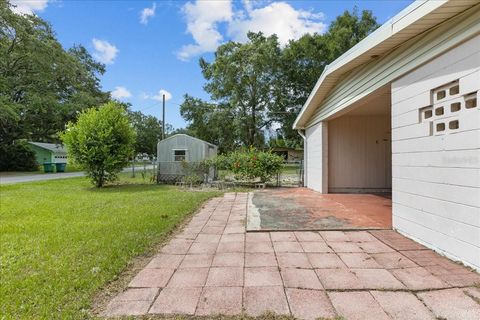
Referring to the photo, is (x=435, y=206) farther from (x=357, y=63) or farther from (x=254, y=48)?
(x=254, y=48)

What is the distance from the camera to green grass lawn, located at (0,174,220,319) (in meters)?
2.56

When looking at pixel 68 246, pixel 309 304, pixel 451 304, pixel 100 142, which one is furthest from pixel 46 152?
pixel 451 304

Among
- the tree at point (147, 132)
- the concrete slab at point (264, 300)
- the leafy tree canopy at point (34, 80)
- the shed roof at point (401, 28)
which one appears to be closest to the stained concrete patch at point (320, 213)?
the concrete slab at point (264, 300)

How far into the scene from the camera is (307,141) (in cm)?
1164

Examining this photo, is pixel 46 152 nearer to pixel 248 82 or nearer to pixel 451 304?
pixel 248 82

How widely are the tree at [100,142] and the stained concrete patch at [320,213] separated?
20.6ft

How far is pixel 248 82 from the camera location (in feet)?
86.2

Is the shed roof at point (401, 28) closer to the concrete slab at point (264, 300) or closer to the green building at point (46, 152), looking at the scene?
the concrete slab at point (264, 300)

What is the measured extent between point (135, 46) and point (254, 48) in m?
12.7

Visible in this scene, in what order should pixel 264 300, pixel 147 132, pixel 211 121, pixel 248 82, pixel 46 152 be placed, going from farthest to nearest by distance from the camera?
pixel 147 132, pixel 46 152, pixel 211 121, pixel 248 82, pixel 264 300

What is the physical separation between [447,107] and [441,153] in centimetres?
54

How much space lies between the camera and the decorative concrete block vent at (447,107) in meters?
3.17

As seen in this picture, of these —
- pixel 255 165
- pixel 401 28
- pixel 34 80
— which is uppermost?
pixel 34 80

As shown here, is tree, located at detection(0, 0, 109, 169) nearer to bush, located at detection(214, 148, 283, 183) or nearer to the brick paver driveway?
bush, located at detection(214, 148, 283, 183)
